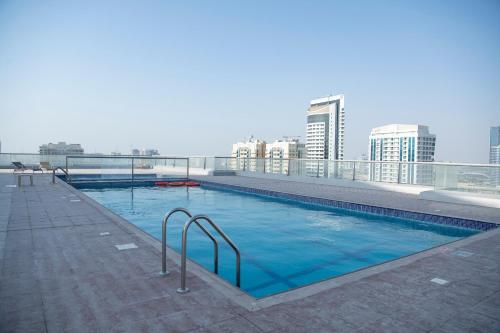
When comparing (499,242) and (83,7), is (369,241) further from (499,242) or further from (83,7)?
(83,7)

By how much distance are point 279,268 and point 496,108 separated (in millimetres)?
22060

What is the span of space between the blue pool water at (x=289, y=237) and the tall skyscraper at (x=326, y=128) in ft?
279

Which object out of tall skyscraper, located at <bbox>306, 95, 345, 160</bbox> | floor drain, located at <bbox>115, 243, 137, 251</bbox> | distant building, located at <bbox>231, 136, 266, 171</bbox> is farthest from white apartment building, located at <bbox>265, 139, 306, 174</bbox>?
floor drain, located at <bbox>115, 243, 137, 251</bbox>

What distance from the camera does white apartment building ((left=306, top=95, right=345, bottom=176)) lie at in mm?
92844

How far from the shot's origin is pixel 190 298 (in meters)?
2.51

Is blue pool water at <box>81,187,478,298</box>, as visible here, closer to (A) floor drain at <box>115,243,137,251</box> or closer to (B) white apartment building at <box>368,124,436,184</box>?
(A) floor drain at <box>115,243,137,251</box>

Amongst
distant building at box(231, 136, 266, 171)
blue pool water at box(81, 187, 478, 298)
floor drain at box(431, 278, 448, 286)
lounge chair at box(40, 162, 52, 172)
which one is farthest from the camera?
distant building at box(231, 136, 266, 171)

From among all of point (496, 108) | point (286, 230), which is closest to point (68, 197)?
point (286, 230)

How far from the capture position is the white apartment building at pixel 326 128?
305 feet

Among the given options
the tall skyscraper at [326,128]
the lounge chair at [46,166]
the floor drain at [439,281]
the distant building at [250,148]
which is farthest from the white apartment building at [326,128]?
the floor drain at [439,281]

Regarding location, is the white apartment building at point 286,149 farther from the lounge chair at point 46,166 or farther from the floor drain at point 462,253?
the floor drain at point 462,253

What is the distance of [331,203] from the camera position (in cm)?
876

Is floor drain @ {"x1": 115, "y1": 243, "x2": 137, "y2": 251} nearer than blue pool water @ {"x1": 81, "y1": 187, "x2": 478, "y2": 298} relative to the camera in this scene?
Yes

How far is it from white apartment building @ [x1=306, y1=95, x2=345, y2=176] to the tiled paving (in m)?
90.2
